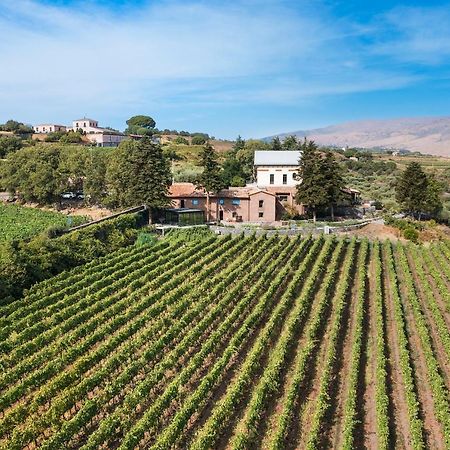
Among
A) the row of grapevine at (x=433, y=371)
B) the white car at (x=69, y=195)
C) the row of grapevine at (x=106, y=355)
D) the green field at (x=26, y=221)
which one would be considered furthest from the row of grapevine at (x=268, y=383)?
the white car at (x=69, y=195)

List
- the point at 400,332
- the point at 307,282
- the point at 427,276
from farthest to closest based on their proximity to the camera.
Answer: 1. the point at 427,276
2. the point at 307,282
3. the point at 400,332

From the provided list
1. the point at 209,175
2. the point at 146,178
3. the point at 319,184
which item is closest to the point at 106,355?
the point at 146,178

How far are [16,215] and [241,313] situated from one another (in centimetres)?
3382

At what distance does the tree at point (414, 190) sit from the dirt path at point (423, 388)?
79.3 feet

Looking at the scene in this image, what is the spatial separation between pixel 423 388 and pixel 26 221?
37.8m

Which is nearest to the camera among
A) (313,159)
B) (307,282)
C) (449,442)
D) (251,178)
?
(449,442)

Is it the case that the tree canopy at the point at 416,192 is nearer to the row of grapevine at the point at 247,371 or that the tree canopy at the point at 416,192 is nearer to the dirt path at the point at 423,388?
the row of grapevine at the point at 247,371

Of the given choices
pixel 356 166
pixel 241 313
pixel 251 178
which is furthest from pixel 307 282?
pixel 356 166

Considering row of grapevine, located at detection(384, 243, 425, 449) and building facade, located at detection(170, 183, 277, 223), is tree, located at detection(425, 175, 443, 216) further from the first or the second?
row of grapevine, located at detection(384, 243, 425, 449)

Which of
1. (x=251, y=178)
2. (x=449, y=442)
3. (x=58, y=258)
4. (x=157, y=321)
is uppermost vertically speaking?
(x=251, y=178)

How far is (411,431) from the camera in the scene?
50.9 feet

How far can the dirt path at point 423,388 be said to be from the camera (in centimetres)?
1606

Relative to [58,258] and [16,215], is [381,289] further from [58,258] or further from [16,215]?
[16,215]

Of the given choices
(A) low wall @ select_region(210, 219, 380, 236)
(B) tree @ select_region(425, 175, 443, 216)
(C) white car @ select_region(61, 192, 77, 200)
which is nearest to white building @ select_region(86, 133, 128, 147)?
(C) white car @ select_region(61, 192, 77, 200)
